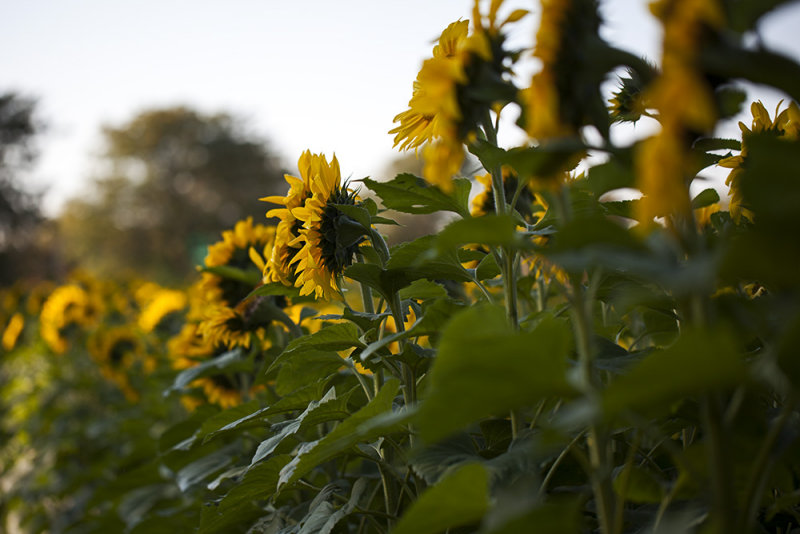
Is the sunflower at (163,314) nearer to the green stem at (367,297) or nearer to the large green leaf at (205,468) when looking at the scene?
the large green leaf at (205,468)

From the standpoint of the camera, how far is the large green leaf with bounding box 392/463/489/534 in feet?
1.48

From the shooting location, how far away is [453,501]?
0.46 m

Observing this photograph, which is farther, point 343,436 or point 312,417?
point 312,417

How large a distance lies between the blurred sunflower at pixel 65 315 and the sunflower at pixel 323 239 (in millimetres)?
2942

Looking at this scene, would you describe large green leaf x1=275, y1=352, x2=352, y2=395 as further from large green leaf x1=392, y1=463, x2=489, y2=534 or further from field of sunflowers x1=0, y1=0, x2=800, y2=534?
large green leaf x1=392, y1=463, x2=489, y2=534

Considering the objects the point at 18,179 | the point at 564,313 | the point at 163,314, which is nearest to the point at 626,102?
the point at 564,313

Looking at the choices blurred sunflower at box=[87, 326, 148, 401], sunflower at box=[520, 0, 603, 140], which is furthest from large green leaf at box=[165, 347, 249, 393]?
blurred sunflower at box=[87, 326, 148, 401]

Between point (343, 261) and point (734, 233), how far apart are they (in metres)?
0.43

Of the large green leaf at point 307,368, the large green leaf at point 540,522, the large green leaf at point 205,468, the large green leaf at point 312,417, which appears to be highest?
the large green leaf at point 307,368

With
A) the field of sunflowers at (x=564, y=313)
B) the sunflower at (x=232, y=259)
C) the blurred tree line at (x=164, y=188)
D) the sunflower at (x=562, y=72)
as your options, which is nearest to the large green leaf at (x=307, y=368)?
the field of sunflowers at (x=564, y=313)

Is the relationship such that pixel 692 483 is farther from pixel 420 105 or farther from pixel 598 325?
pixel 598 325

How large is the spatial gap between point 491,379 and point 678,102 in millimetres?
171

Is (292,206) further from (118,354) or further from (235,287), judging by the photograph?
(118,354)

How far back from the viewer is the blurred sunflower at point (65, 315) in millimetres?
3383
